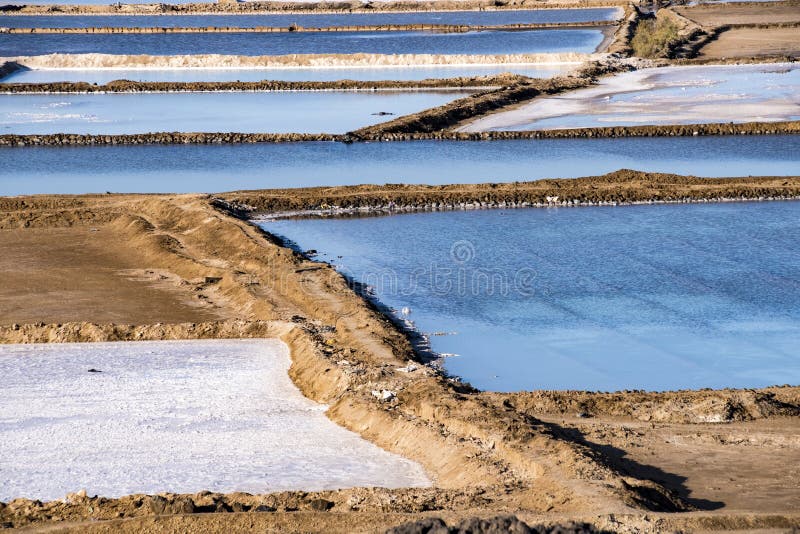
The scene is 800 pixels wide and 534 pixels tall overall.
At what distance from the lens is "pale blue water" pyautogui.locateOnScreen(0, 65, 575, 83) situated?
168ft

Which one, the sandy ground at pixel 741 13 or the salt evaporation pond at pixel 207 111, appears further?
the sandy ground at pixel 741 13

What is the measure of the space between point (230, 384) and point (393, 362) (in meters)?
2.07

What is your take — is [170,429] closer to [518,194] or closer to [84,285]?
[84,285]

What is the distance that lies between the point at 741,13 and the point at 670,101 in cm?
4347

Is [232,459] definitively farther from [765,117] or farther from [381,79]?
[381,79]

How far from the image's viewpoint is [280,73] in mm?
54562

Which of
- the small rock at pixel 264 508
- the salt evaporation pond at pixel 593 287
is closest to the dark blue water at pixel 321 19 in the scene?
the salt evaporation pond at pixel 593 287

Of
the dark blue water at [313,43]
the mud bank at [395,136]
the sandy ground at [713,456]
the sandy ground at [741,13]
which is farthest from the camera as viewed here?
the sandy ground at [741,13]

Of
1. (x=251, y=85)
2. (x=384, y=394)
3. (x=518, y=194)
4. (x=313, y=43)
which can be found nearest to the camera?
(x=384, y=394)

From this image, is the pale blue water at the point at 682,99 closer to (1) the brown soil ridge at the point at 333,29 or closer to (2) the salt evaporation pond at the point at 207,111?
(2) the salt evaporation pond at the point at 207,111

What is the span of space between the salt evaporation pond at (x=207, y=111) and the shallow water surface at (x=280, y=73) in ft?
17.1

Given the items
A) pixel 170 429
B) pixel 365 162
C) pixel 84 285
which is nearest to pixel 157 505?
pixel 170 429

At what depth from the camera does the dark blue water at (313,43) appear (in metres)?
64.7

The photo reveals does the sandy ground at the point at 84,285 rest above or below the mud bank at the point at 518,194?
below
